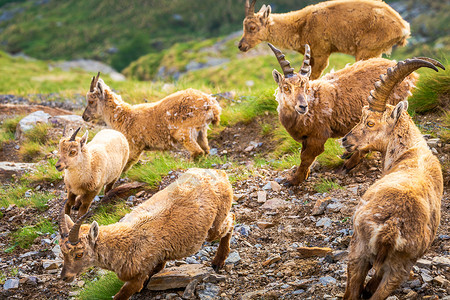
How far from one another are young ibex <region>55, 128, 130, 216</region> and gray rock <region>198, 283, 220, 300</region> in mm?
3183

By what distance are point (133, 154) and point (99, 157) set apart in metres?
1.46

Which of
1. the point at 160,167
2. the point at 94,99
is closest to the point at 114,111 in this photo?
the point at 94,99

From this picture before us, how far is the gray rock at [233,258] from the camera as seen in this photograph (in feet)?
19.9

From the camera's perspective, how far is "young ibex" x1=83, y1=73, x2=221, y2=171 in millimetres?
9320

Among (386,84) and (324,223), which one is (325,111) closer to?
(386,84)

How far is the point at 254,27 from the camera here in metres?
10.9

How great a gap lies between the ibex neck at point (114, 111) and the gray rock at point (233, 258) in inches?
179

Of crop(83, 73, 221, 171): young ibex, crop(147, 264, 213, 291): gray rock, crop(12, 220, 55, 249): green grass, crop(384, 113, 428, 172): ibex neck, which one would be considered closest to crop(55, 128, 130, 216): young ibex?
crop(12, 220, 55, 249): green grass

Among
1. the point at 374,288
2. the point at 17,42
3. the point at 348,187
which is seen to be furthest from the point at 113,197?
the point at 17,42

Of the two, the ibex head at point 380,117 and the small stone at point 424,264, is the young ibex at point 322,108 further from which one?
the small stone at point 424,264

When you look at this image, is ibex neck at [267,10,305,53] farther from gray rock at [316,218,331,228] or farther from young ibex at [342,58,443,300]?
young ibex at [342,58,443,300]

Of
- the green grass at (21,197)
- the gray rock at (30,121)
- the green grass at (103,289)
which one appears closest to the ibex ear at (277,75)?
the green grass at (103,289)

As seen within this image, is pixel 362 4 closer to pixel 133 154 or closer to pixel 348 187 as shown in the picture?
pixel 348 187

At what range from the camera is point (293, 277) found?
18.2ft
